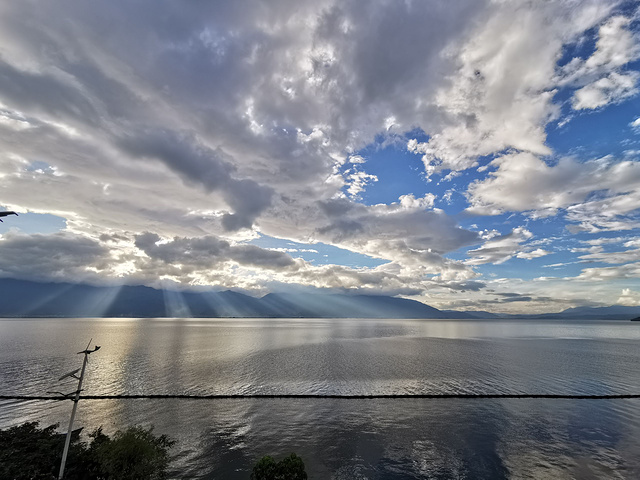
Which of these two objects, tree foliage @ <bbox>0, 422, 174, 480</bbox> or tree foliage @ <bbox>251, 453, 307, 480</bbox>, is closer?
tree foliage @ <bbox>251, 453, 307, 480</bbox>

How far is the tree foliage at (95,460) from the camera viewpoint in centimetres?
3069

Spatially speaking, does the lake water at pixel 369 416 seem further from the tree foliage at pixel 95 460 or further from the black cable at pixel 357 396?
the tree foliage at pixel 95 460

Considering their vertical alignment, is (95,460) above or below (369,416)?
above

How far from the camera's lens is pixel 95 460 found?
107ft

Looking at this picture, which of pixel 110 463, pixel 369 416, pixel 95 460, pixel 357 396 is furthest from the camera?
pixel 357 396

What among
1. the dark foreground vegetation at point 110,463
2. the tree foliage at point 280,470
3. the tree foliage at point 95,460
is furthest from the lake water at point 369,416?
the tree foliage at point 280,470

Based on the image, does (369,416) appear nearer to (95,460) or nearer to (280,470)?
(280,470)

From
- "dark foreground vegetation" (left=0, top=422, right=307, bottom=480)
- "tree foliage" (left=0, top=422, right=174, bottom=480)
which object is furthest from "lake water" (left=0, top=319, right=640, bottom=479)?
"dark foreground vegetation" (left=0, top=422, right=307, bottom=480)

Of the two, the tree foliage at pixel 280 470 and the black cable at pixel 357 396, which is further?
the black cable at pixel 357 396

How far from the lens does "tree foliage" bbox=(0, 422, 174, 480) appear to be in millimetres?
30686

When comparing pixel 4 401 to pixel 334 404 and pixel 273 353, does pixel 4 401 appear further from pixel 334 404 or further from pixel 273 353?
pixel 273 353

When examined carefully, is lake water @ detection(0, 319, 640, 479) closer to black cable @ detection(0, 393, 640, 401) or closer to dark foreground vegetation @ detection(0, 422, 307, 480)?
black cable @ detection(0, 393, 640, 401)

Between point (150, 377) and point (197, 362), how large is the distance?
25930 mm

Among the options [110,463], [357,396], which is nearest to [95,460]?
[110,463]
